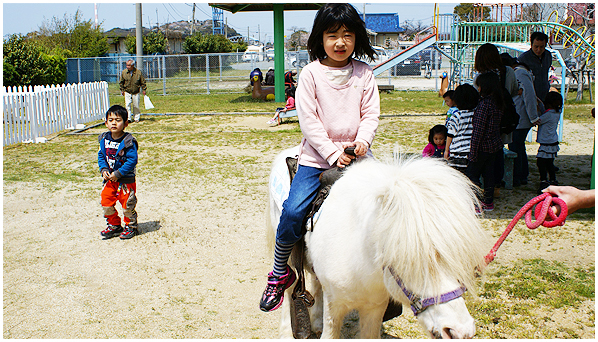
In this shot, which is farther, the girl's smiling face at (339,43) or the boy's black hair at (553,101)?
the boy's black hair at (553,101)

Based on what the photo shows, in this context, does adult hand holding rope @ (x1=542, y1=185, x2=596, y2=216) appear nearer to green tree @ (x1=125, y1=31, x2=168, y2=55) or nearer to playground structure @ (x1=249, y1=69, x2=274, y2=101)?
playground structure @ (x1=249, y1=69, x2=274, y2=101)

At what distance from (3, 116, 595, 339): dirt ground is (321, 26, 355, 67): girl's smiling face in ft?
6.72

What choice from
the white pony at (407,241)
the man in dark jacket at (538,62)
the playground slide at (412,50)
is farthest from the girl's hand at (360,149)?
the playground slide at (412,50)

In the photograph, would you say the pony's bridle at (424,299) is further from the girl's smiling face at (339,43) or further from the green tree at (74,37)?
the green tree at (74,37)

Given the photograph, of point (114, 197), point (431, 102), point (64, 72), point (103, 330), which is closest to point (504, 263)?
point (103, 330)

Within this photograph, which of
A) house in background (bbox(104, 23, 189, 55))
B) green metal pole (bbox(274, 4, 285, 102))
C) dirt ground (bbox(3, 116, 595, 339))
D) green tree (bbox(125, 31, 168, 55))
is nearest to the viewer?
dirt ground (bbox(3, 116, 595, 339))

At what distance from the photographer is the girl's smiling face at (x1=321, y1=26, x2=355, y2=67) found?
2.80 m

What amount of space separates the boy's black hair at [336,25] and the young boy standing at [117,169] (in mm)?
3077

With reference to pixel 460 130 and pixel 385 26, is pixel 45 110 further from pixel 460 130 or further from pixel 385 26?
pixel 385 26

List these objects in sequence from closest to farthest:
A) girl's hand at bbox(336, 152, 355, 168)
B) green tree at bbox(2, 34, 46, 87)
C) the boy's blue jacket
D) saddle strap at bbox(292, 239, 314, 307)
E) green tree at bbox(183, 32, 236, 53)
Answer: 1. girl's hand at bbox(336, 152, 355, 168)
2. saddle strap at bbox(292, 239, 314, 307)
3. the boy's blue jacket
4. green tree at bbox(2, 34, 46, 87)
5. green tree at bbox(183, 32, 236, 53)

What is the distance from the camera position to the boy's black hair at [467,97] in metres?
5.80

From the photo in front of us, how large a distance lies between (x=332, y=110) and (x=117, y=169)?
3.41m

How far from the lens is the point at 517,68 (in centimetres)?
671

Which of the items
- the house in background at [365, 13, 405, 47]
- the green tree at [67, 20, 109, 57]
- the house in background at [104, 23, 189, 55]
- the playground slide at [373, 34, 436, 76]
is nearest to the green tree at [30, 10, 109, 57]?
the green tree at [67, 20, 109, 57]
